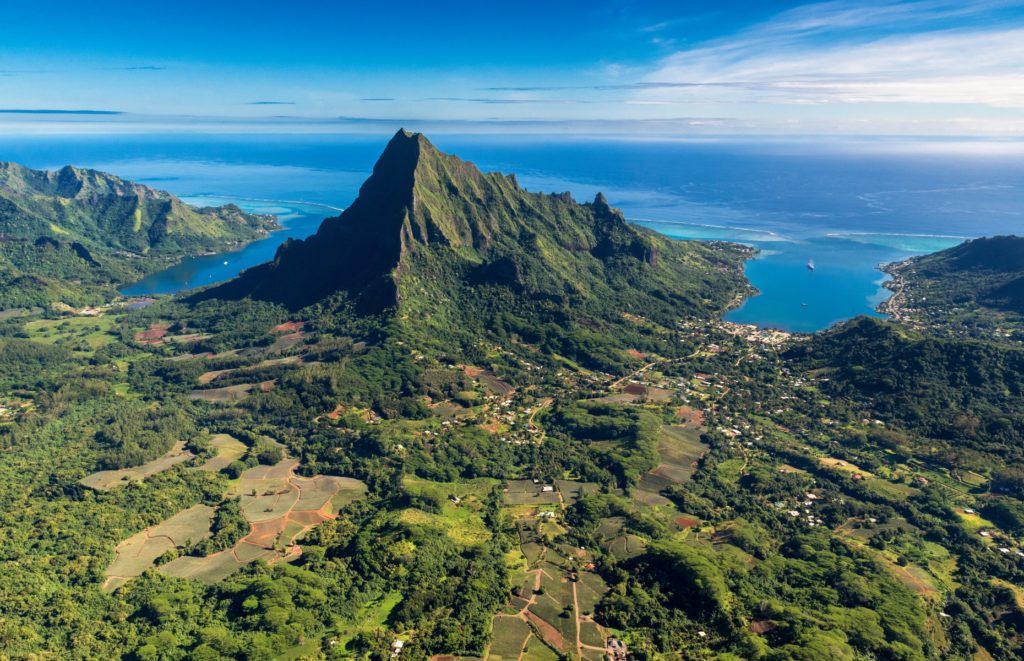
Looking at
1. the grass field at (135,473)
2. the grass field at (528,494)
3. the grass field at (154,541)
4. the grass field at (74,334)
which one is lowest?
the grass field at (154,541)

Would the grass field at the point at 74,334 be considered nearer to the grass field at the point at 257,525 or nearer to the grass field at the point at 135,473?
the grass field at the point at 135,473

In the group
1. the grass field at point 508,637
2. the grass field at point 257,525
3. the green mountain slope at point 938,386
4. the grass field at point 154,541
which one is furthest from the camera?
the green mountain slope at point 938,386

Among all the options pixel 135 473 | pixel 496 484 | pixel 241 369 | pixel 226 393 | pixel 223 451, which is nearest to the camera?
pixel 135 473

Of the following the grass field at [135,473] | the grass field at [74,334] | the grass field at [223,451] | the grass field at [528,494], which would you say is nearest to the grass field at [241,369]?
the grass field at [223,451]

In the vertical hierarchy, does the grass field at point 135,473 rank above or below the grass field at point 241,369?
below

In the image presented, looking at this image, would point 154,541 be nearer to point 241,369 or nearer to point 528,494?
point 528,494

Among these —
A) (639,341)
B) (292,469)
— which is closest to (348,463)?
(292,469)

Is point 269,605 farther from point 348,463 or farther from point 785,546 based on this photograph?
point 785,546

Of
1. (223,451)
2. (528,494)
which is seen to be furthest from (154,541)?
(528,494)

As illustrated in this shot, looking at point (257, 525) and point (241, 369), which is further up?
point (241, 369)
